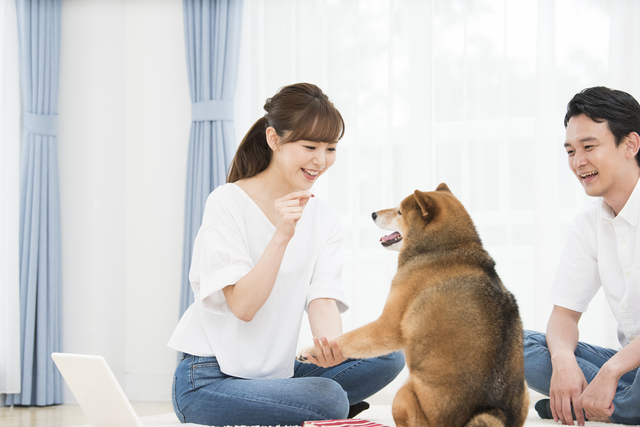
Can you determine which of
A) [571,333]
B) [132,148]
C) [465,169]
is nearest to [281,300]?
[571,333]

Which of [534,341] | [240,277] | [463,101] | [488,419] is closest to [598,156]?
[534,341]

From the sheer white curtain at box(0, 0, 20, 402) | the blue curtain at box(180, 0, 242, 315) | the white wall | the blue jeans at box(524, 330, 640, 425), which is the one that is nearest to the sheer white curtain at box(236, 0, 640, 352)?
the blue curtain at box(180, 0, 242, 315)

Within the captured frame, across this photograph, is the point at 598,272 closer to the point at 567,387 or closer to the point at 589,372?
the point at 589,372

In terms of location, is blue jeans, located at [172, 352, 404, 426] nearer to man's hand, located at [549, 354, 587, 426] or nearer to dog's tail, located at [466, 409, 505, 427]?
dog's tail, located at [466, 409, 505, 427]

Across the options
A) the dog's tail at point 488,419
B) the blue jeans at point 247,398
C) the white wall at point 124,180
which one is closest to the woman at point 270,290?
the blue jeans at point 247,398

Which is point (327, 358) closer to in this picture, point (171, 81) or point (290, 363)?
point (290, 363)

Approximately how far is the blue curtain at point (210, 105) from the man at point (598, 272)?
2.52m

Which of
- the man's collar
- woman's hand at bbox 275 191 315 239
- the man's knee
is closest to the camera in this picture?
woman's hand at bbox 275 191 315 239

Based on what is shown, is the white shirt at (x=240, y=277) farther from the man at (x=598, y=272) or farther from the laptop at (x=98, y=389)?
the man at (x=598, y=272)

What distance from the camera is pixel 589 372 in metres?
2.09

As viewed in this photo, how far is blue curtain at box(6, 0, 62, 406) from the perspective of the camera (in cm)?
380

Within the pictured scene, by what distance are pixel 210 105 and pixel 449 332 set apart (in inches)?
124

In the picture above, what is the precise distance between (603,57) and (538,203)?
106 centimetres

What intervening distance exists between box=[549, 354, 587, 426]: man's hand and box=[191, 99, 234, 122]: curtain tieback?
9.41 ft
